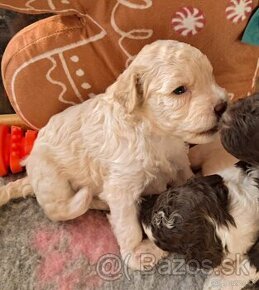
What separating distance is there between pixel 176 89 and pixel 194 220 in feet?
1.61

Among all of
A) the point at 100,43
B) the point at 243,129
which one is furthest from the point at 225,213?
the point at 100,43

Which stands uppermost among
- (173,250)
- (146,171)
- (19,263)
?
(146,171)

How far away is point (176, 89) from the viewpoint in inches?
70.2

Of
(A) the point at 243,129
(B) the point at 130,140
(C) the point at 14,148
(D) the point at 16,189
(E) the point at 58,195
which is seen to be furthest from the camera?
(C) the point at 14,148

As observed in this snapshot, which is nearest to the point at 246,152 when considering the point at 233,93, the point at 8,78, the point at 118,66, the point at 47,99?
the point at 233,93

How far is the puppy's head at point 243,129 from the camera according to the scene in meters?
1.71

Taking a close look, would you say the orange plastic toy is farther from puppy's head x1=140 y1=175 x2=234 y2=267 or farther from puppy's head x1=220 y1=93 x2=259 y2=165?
puppy's head x1=220 y1=93 x2=259 y2=165

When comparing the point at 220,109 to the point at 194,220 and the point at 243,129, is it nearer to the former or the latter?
the point at 243,129

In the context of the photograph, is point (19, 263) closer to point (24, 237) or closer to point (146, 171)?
point (24, 237)

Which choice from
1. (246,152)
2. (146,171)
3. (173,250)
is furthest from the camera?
(146,171)

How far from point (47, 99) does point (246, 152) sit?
1.02 m

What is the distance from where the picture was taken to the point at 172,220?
70.1 inches

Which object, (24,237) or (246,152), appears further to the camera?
(24,237)

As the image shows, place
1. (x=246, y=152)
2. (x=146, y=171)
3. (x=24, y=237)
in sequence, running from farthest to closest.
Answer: (x=24, y=237) → (x=146, y=171) → (x=246, y=152)
